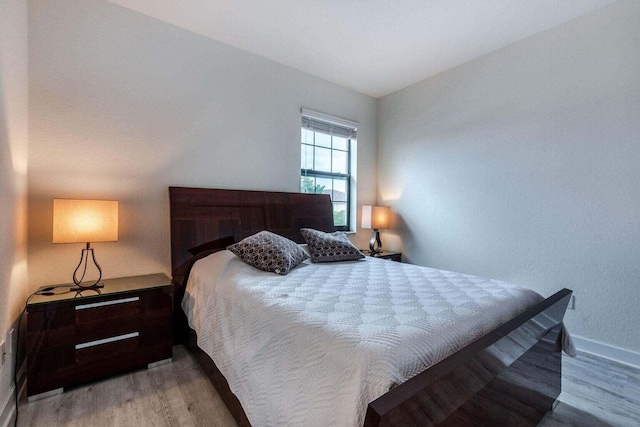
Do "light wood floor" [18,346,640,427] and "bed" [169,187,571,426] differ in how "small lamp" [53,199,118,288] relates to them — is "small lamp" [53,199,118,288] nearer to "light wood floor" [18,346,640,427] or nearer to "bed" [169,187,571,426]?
"bed" [169,187,571,426]

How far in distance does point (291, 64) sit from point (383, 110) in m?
1.49

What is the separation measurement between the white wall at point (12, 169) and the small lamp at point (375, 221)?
3093 mm

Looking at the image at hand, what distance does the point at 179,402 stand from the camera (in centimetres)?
169

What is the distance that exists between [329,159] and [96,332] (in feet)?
9.24

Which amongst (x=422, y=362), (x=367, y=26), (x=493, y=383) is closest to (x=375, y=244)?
(x=367, y=26)

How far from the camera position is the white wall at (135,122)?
2.05 metres

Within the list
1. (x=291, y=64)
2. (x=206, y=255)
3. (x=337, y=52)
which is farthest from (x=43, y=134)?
(x=337, y=52)

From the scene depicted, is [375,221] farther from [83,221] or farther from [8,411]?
[8,411]

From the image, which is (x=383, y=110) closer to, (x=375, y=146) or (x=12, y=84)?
(x=375, y=146)

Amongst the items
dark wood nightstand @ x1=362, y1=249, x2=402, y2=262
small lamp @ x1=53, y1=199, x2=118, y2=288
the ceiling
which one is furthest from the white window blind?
small lamp @ x1=53, y1=199, x2=118, y2=288

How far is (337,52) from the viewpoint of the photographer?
115 inches

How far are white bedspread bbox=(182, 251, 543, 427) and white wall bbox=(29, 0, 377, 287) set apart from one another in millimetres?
995

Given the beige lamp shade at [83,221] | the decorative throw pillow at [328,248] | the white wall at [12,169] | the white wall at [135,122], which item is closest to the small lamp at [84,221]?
the beige lamp shade at [83,221]

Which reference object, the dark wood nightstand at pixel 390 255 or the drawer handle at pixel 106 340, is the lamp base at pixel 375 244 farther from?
the drawer handle at pixel 106 340
